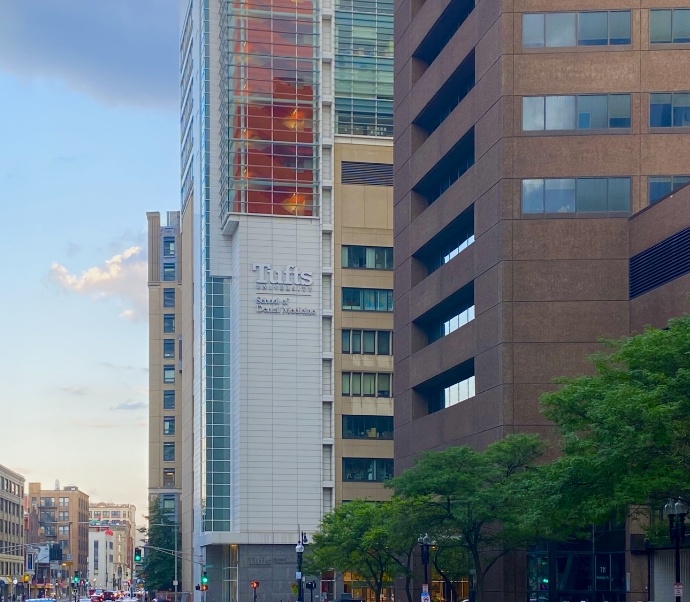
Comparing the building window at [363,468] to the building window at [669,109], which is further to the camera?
the building window at [363,468]

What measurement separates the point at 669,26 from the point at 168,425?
5366 inches

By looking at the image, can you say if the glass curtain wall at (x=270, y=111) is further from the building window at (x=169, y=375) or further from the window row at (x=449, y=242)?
the building window at (x=169, y=375)

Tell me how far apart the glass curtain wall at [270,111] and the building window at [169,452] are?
7299 cm

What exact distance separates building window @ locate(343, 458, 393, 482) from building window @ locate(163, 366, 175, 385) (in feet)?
246

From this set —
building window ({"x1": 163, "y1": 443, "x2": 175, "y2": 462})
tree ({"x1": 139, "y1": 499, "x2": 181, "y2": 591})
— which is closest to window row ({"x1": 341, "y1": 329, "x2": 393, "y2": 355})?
tree ({"x1": 139, "y1": 499, "x2": 181, "y2": 591})

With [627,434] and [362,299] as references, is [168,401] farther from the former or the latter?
[627,434]

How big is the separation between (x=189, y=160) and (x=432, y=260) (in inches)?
2833

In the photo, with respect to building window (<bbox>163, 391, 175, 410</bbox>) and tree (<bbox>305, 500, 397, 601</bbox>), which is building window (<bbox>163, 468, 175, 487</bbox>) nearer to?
building window (<bbox>163, 391, 175, 410</bbox>)

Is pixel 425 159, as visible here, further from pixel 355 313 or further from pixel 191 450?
pixel 191 450

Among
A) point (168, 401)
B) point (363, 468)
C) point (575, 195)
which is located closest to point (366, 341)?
point (363, 468)

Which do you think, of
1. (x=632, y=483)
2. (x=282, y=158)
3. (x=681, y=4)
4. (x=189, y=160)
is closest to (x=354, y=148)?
(x=282, y=158)

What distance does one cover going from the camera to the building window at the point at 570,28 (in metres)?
69.0

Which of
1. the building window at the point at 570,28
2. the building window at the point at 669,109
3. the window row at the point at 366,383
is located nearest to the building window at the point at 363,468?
the window row at the point at 366,383

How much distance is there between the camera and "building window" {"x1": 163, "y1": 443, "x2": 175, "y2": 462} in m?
193
